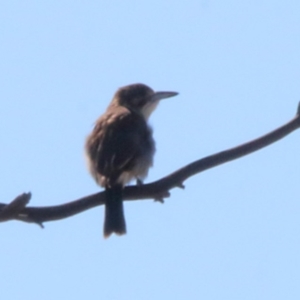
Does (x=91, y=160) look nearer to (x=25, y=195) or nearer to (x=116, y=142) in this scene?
(x=116, y=142)

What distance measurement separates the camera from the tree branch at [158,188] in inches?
156

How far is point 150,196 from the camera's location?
15.9 ft

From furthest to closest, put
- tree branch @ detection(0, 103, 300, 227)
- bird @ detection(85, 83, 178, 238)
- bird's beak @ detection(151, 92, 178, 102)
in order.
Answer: bird's beak @ detection(151, 92, 178, 102)
bird @ detection(85, 83, 178, 238)
tree branch @ detection(0, 103, 300, 227)

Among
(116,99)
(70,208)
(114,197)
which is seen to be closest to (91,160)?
(114,197)

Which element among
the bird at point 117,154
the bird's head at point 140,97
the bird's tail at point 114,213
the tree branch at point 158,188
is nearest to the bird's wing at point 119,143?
the bird at point 117,154

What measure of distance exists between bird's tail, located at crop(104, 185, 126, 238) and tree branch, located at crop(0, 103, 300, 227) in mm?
1111

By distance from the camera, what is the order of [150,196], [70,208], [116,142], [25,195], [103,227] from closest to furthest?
[25,195]
[70,208]
[150,196]
[103,227]
[116,142]

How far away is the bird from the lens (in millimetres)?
6277

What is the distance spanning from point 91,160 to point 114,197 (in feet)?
4.90

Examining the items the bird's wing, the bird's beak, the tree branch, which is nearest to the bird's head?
the bird's beak

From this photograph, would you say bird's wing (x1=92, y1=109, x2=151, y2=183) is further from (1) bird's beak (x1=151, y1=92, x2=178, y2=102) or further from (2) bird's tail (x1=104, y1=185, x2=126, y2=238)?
(1) bird's beak (x1=151, y1=92, x2=178, y2=102)

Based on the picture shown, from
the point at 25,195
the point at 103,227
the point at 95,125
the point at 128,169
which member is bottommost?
the point at 25,195

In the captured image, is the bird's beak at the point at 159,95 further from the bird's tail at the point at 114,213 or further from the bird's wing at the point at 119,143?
the bird's tail at the point at 114,213

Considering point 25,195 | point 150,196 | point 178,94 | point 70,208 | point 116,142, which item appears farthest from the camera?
point 178,94
